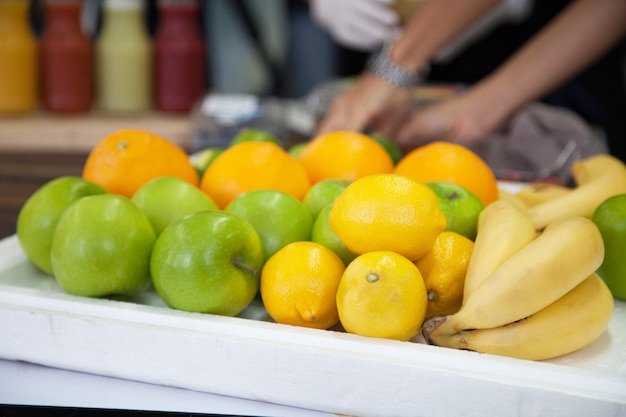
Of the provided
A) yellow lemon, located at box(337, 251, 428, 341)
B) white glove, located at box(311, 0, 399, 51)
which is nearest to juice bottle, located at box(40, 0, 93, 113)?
white glove, located at box(311, 0, 399, 51)

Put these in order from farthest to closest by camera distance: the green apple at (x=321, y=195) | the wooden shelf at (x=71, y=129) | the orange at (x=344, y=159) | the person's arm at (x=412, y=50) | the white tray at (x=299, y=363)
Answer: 1. the wooden shelf at (x=71, y=129)
2. the person's arm at (x=412, y=50)
3. the orange at (x=344, y=159)
4. the green apple at (x=321, y=195)
5. the white tray at (x=299, y=363)

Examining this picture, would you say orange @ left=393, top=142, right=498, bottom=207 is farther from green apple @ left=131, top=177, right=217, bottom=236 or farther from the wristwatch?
the wristwatch

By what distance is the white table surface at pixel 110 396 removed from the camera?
0.60 metres

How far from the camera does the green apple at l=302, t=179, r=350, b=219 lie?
30.4 inches

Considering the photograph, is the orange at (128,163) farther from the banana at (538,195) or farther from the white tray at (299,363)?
the banana at (538,195)

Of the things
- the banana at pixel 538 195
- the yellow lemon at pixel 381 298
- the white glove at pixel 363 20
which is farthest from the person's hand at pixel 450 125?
the yellow lemon at pixel 381 298

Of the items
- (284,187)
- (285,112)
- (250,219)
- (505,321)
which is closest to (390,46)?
(285,112)

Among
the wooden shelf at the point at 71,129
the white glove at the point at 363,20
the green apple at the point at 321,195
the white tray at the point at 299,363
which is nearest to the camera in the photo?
the white tray at the point at 299,363

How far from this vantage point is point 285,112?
5.75 ft

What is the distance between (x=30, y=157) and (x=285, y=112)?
572 mm

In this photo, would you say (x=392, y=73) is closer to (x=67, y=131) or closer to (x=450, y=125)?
(x=450, y=125)

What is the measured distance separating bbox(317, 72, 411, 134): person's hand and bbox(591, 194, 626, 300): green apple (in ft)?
2.56

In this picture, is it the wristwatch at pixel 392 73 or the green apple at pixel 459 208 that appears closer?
the green apple at pixel 459 208

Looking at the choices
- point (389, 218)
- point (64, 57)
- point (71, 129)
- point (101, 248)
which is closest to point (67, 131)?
point (71, 129)
